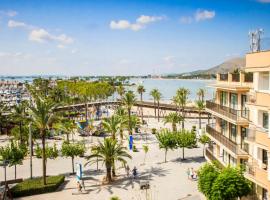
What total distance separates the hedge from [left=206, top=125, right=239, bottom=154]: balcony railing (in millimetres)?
15164

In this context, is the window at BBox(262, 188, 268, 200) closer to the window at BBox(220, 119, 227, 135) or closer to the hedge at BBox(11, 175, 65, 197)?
the window at BBox(220, 119, 227, 135)

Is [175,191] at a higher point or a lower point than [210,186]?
lower

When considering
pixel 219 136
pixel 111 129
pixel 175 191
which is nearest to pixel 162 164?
pixel 111 129

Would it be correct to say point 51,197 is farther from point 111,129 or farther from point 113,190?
point 111,129

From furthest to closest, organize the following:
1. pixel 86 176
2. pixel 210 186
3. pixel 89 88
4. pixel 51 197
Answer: pixel 89 88 → pixel 86 176 → pixel 51 197 → pixel 210 186

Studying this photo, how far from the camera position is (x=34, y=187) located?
31.2 meters

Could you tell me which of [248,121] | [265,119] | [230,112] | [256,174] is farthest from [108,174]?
[265,119]

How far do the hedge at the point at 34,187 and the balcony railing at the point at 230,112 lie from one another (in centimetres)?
1613

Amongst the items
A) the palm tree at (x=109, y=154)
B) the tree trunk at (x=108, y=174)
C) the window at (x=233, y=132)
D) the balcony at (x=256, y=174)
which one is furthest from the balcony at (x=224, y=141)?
the tree trunk at (x=108, y=174)

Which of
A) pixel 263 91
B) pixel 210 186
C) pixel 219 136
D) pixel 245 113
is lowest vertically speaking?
pixel 210 186

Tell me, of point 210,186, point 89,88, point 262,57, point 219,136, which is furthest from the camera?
point 89,88

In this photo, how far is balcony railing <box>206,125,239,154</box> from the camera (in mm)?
23836

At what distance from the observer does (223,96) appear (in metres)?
28.3

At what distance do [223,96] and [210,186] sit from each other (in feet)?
27.5
